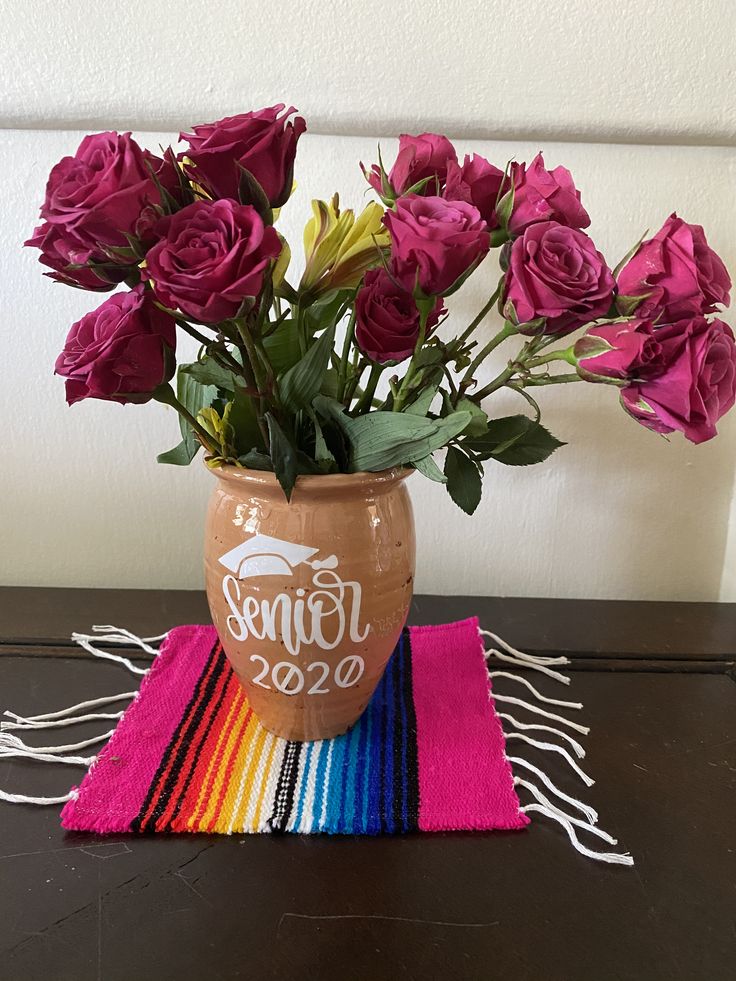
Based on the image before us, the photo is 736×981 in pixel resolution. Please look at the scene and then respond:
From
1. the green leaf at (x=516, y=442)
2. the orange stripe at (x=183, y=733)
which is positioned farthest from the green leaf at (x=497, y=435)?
the orange stripe at (x=183, y=733)

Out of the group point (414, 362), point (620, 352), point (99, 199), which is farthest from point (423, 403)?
point (99, 199)

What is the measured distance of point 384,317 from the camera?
0.51m

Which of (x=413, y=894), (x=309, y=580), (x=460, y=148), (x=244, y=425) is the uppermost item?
(x=460, y=148)

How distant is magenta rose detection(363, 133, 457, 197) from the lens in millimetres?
519

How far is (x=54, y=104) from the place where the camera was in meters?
0.75

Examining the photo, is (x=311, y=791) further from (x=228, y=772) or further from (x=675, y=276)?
(x=675, y=276)

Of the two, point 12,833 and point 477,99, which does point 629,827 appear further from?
point 477,99

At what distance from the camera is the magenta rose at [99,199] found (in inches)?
16.1

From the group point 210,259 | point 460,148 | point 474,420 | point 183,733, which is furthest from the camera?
point 460,148

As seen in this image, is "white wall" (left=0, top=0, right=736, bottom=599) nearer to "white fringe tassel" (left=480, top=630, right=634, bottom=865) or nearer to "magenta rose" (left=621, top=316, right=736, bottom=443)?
"white fringe tassel" (left=480, top=630, right=634, bottom=865)

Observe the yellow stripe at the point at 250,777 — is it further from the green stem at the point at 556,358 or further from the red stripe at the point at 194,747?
the green stem at the point at 556,358

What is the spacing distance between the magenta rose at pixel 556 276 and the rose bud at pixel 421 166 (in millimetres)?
94

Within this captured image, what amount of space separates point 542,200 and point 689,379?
0.15m

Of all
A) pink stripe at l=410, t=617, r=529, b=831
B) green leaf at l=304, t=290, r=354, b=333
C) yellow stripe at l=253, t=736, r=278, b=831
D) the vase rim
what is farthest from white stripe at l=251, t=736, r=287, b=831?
green leaf at l=304, t=290, r=354, b=333
